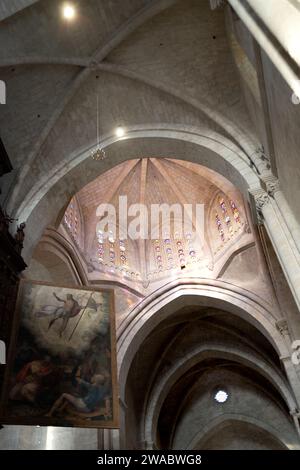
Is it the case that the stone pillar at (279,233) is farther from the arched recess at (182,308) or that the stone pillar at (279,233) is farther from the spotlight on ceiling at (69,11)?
the arched recess at (182,308)

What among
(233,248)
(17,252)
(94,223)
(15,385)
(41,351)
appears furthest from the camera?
(94,223)

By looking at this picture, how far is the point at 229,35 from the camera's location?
9.34 meters

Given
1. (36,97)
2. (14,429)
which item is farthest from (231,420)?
(36,97)

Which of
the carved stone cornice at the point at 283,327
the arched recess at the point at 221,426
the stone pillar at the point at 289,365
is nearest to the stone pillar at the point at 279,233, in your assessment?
the stone pillar at the point at 289,365

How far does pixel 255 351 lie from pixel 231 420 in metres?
4.32

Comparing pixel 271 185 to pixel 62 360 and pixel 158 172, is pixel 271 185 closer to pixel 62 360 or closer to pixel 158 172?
pixel 62 360

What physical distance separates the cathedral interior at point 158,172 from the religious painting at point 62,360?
33cm

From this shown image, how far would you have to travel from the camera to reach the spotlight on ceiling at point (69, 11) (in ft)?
28.4

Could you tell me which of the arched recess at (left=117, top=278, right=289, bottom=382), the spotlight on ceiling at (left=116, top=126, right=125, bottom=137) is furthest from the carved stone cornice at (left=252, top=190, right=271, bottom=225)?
the arched recess at (left=117, top=278, right=289, bottom=382)

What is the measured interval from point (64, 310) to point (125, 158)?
4.91m

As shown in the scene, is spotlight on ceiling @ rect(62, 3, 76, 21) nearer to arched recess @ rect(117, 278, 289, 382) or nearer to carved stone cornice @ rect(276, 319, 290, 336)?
arched recess @ rect(117, 278, 289, 382)

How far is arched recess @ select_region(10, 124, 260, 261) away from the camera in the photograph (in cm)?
999

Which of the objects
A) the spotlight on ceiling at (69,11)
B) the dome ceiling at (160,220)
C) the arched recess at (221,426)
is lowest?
the arched recess at (221,426)

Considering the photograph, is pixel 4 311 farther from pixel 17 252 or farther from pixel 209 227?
pixel 209 227
